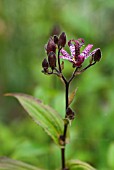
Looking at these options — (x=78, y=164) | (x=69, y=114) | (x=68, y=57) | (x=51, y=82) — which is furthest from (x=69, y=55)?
(x=51, y=82)

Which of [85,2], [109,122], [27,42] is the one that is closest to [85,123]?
[109,122]

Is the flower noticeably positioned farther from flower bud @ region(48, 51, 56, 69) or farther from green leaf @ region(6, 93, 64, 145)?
green leaf @ region(6, 93, 64, 145)

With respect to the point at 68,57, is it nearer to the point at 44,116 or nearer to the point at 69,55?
the point at 69,55

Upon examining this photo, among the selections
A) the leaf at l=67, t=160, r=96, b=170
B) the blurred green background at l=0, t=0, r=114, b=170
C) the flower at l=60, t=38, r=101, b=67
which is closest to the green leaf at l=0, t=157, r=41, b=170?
the leaf at l=67, t=160, r=96, b=170

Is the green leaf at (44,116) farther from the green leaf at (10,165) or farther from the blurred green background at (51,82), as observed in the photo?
the blurred green background at (51,82)

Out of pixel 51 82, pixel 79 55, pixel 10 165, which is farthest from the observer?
pixel 51 82

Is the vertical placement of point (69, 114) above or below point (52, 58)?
below

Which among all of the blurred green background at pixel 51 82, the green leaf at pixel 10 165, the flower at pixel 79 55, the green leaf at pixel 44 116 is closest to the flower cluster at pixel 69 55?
the flower at pixel 79 55
